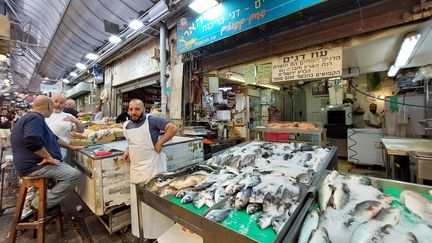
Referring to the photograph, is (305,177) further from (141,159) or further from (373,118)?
(373,118)

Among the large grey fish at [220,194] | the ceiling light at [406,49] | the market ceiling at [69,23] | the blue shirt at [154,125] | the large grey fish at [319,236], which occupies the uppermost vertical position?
the market ceiling at [69,23]

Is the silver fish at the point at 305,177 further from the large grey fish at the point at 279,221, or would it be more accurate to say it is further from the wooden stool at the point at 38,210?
the wooden stool at the point at 38,210

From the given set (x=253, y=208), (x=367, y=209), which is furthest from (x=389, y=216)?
(x=253, y=208)

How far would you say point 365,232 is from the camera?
3.33 ft

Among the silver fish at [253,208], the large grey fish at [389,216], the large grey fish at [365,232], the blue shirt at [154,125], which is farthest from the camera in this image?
the blue shirt at [154,125]

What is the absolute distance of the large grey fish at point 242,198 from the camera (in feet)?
4.64

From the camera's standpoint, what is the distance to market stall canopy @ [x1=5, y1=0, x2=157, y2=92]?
372 cm

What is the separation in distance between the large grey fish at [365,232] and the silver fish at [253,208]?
563 millimetres

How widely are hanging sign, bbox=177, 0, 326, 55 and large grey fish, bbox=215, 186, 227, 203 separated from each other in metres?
2.67

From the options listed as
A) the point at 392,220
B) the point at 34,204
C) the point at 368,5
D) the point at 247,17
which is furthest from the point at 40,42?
the point at 392,220

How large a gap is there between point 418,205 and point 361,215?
1.43 feet

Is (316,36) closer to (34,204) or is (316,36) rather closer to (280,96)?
(34,204)

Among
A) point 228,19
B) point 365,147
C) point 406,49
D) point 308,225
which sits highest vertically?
point 228,19

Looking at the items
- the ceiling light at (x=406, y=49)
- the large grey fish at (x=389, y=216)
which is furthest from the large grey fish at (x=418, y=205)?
the ceiling light at (x=406, y=49)
